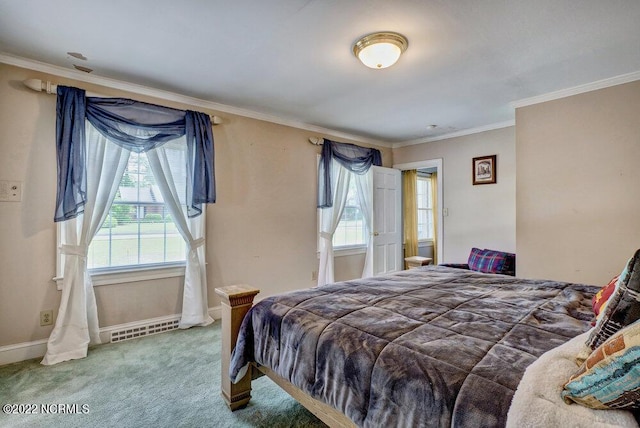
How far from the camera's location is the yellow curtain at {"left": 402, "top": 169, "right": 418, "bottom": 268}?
5.96 metres

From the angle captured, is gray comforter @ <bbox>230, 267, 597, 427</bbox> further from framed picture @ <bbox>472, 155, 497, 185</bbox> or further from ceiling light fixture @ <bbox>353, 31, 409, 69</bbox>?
framed picture @ <bbox>472, 155, 497, 185</bbox>

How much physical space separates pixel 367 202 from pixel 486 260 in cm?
179

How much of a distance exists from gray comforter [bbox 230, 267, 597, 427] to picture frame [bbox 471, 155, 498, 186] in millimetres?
2413

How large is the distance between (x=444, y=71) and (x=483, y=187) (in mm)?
2188

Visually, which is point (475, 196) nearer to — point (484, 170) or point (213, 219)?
point (484, 170)

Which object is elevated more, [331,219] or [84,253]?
[331,219]

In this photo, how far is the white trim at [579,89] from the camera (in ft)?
9.07

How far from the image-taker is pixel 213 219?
11.4 ft

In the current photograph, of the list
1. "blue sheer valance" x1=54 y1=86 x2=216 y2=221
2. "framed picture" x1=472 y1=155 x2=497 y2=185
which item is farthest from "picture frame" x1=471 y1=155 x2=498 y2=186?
"blue sheer valance" x1=54 y1=86 x2=216 y2=221

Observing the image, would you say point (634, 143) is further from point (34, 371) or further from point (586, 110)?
point (34, 371)

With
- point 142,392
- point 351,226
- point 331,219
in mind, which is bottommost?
point 142,392

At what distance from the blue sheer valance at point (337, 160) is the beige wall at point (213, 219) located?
0.40ft

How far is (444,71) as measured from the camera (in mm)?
2688

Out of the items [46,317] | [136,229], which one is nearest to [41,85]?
[136,229]
